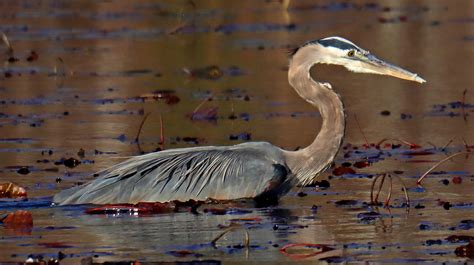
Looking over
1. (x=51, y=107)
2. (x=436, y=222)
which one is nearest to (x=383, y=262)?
(x=436, y=222)

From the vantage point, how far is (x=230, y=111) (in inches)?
611

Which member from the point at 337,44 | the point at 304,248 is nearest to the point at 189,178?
the point at 337,44

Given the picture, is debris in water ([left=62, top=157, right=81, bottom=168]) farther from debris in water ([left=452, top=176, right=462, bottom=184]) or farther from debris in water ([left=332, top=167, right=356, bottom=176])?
debris in water ([left=452, top=176, right=462, bottom=184])

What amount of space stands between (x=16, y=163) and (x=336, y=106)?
2.98 metres

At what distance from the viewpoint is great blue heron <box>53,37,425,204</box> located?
10344 millimetres

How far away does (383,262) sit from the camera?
8.15 m

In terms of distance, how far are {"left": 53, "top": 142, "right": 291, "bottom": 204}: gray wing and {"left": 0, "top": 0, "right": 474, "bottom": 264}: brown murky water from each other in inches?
9.0

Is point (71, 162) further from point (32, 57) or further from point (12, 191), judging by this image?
point (32, 57)

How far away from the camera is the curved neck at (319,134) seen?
10.8 meters

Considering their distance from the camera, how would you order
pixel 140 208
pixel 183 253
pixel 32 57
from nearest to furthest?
1. pixel 183 253
2. pixel 140 208
3. pixel 32 57

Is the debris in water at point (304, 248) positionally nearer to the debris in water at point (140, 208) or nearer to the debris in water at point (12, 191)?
the debris in water at point (140, 208)

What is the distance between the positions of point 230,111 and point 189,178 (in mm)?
5084

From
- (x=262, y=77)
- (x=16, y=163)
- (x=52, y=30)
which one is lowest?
(x=16, y=163)

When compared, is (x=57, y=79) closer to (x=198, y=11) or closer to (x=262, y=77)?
(x=262, y=77)
